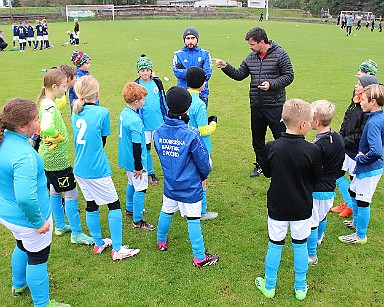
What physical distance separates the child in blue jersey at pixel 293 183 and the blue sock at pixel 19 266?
8.16 ft

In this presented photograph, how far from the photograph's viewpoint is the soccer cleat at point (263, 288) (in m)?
4.15

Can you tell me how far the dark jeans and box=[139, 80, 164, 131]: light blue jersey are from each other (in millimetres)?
1715

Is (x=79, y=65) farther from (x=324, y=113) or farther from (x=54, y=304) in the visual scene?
(x=324, y=113)

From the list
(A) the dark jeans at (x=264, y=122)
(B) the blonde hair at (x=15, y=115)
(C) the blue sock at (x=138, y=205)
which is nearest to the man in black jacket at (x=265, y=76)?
(A) the dark jeans at (x=264, y=122)

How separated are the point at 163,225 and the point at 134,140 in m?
1.09

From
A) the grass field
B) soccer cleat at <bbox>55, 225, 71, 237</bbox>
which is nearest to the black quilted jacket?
the grass field

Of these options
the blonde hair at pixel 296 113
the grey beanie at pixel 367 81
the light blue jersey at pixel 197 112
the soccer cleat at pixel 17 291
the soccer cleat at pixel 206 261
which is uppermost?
the grey beanie at pixel 367 81

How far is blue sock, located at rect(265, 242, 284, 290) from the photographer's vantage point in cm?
401

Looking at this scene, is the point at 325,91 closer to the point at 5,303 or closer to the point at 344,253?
the point at 344,253

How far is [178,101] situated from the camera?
4.20 meters

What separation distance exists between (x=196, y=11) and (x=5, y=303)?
223ft

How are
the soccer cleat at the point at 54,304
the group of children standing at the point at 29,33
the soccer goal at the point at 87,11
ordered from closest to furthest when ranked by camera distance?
the soccer cleat at the point at 54,304 < the group of children standing at the point at 29,33 < the soccer goal at the point at 87,11

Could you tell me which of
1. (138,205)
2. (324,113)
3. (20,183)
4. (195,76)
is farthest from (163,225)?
(324,113)

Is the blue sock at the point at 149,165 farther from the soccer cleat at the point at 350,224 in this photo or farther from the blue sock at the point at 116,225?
the soccer cleat at the point at 350,224
